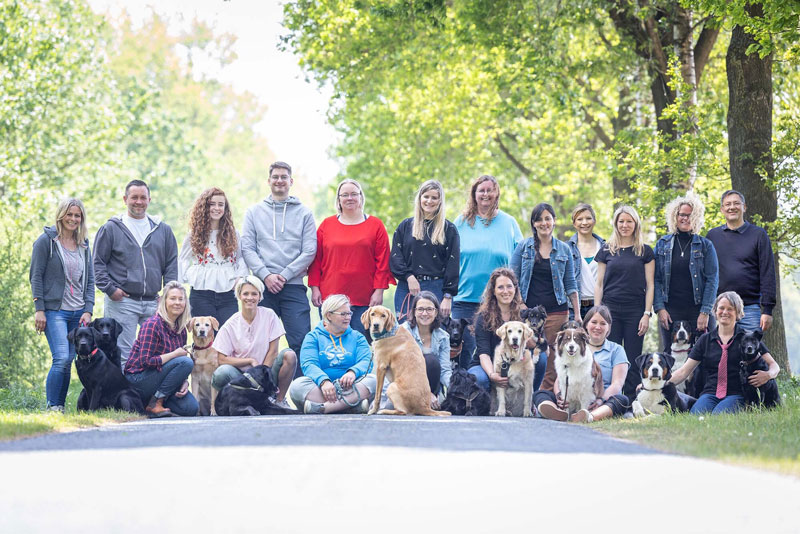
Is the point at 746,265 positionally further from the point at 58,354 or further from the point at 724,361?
the point at 58,354

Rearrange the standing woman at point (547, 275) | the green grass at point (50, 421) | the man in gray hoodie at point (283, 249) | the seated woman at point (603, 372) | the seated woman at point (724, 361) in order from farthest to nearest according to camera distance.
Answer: the man in gray hoodie at point (283, 249), the standing woman at point (547, 275), the seated woman at point (603, 372), the seated woman at point (724, 361), the green grass at point (50, 421)

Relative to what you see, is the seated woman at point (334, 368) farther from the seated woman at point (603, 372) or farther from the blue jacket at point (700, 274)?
the blue jacket at point (700, 274)

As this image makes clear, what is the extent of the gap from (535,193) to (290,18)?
982cm

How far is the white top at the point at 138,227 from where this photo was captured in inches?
424

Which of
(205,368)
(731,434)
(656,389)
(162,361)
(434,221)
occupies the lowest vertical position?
(731,434)

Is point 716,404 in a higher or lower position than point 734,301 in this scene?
lower

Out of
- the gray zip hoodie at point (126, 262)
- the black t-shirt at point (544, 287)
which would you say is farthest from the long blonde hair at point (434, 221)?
the gray zip hoodie at point (126, 262)

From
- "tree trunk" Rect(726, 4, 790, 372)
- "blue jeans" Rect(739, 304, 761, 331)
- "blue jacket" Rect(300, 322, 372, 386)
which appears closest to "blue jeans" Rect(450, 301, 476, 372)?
"blue jacket" Rect(300, 322, 372, 386)

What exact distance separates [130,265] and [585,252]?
5080 mm

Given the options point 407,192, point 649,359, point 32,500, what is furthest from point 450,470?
point 407,192

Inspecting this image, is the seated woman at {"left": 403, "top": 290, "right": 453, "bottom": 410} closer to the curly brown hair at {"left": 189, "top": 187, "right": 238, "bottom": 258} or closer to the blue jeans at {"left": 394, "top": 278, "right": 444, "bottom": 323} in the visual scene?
the blue jeans at {"left": 394, "top": 278, "right": 444, "bottom": 323}

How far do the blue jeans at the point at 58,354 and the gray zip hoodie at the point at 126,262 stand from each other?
54 centimetres

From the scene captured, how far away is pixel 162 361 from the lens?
33.2 feet

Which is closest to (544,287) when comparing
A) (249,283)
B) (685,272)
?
(685,272)
